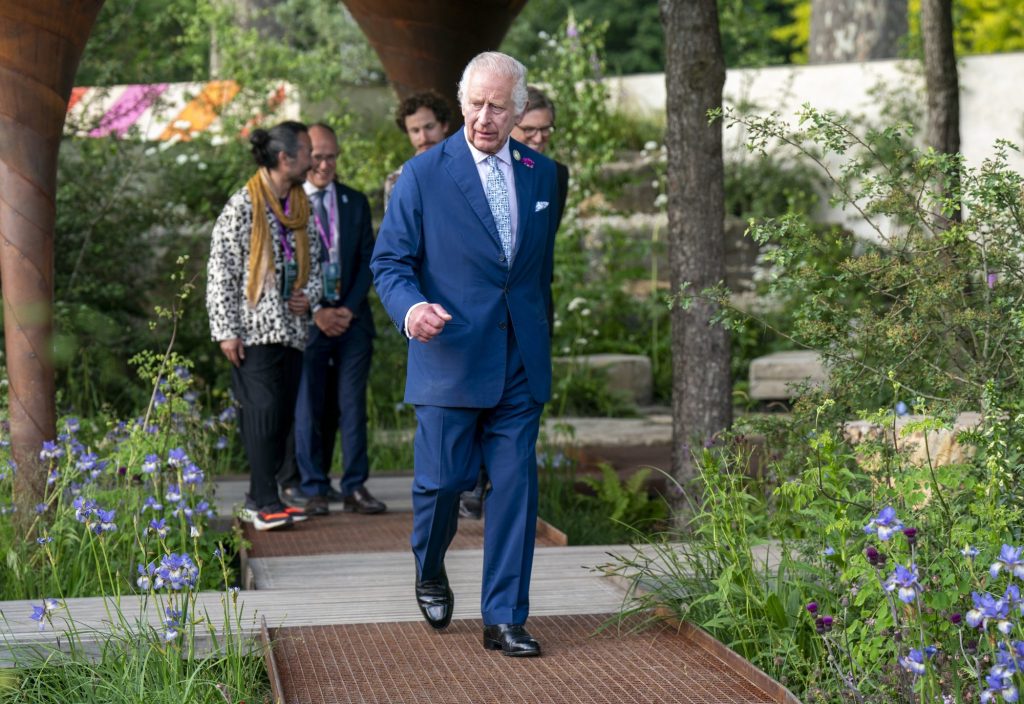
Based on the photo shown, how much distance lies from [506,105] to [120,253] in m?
6.08

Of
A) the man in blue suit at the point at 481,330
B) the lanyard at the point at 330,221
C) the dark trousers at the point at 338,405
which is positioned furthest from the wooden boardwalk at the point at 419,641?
the lanyard at the point at 330,221

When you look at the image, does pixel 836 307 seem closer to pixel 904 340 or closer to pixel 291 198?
pixel 904 340

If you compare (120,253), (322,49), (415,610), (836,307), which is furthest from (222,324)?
(322,49)

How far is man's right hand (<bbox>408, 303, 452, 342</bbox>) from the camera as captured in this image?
423 centimetres

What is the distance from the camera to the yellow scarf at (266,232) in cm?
653

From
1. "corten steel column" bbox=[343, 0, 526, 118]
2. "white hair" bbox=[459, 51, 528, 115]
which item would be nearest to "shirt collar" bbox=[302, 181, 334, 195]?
"corten steel column" bbox=[343, 0, 526, 118]

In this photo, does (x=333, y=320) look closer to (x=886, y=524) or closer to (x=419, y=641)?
(x=419, y=641)

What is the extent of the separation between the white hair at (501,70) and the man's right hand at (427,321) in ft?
2.37

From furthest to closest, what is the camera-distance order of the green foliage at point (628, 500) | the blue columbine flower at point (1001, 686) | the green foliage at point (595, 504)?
the green foliage at point (628, 500)
the green foliage at point (595, 504)
the blue columbine flower at point (1001, 686)

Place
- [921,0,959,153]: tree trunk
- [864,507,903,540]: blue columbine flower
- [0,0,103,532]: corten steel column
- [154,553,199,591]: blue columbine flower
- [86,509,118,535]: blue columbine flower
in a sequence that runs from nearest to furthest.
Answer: [864,507,903,540]: blue columbine flower < [154,553,199,591]: blue columbine flower < [86,509,118,535]: blue columbine flower < [0,0,103,532]: corten steel column < [921,0,959,153]: tree trunk

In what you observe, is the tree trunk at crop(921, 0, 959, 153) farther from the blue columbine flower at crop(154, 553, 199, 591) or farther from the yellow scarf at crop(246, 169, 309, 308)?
the blue columbine flower at crop(154, 553, 199, 591)

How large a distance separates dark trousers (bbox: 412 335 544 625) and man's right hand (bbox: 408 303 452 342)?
1.38 feet

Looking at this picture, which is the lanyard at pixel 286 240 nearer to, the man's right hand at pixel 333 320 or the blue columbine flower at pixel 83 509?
the man's right hand at pixel 333 320

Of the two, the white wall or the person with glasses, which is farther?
the white wall
